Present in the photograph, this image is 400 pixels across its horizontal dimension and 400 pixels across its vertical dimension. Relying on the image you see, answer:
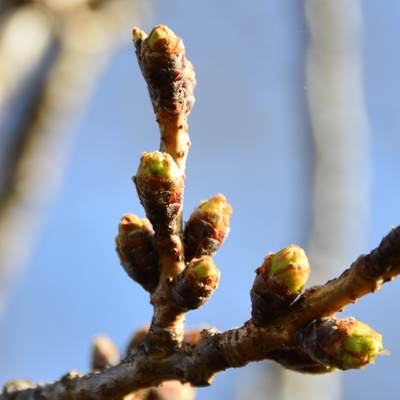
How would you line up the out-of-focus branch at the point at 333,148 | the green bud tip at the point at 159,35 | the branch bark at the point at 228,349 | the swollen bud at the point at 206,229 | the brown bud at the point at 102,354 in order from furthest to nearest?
the out-of-focus branch at the point at 333,148, the brown bud at the point at 102,354, the swollen bud at the point at 206,229, the green bud tip at the point at 159,35, the branch bark at the point at 228,349

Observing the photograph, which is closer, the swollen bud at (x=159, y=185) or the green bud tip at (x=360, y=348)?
the green bud tip at (x=360, y=348)

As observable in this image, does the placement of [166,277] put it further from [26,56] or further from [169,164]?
[26,56]

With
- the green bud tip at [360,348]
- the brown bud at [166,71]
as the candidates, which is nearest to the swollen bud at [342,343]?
the green bud tip at [360,348]

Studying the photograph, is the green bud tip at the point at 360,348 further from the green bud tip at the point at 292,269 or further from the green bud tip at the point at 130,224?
the green bud tip at the point at 130,224

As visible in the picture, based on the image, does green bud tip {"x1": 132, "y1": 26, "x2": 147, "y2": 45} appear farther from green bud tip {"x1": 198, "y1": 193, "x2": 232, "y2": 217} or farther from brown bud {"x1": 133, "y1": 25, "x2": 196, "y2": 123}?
green bud tip {"x1": 198, "y1": 193, "x2": 232, "y2": 217}

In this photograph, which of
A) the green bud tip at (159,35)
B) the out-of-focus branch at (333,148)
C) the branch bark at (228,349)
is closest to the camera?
the branch bark at (228,349)

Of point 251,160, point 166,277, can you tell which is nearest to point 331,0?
point 166,277
